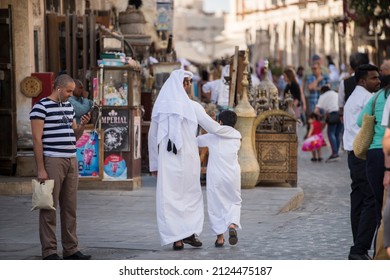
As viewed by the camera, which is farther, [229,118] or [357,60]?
[357,60]

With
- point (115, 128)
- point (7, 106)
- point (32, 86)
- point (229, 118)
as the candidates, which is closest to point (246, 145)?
point (115, 128)

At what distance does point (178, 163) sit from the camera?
12664 mm

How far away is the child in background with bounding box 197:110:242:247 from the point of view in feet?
42.4

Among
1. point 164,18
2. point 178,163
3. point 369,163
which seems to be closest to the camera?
point 369,163

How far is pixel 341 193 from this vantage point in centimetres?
1956

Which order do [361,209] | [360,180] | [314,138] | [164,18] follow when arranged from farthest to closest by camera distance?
[164,18] → [314,138] → [361,209] → [360,180]

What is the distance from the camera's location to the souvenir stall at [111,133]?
696 inches

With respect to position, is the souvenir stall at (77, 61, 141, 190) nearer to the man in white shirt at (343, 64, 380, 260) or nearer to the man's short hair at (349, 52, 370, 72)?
the man's short hair at (349, 52, 370, 72)


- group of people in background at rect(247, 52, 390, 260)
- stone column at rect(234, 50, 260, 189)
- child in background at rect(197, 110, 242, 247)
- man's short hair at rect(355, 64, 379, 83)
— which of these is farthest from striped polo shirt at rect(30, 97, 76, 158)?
stone column at rect(234, 50, 260, 189)

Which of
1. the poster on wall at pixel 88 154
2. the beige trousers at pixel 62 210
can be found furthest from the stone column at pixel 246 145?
the beige trousers at pixel 62 210

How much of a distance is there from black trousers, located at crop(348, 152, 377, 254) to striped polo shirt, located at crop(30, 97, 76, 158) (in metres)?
2.54

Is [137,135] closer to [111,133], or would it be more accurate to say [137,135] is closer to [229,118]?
[111,133]

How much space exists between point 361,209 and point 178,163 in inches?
70.5

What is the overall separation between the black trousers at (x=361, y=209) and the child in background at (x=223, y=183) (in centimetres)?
134
